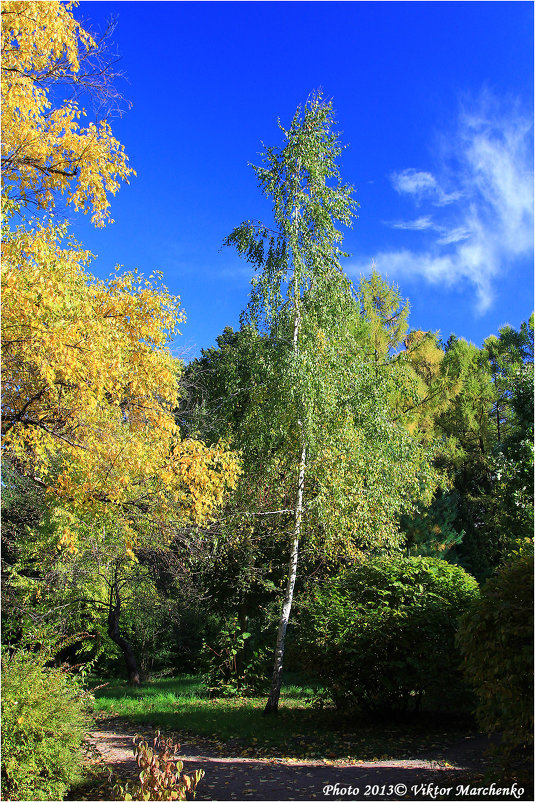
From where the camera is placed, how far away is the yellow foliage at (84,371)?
531 cm

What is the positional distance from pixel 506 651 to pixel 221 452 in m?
4.30

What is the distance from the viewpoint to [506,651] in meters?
4.39

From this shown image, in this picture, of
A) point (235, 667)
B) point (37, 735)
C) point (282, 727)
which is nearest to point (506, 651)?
point (37, 735)

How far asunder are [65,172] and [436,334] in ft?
62.7

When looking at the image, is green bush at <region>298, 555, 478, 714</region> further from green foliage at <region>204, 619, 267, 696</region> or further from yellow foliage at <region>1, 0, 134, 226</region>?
yellow foliage at <region>1, 0, 134, 226</region>

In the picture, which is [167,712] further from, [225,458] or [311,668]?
[225,458]

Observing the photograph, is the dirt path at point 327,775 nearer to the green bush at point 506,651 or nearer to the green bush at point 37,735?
the green bush at point 506,651

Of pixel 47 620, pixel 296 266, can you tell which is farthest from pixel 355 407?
pixel 47 620

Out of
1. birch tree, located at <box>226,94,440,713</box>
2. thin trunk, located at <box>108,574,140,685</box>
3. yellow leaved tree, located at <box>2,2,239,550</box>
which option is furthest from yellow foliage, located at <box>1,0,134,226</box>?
thin trunk, located at <box>108,574,140,685</box>

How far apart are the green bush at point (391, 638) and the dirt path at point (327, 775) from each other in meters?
0.90

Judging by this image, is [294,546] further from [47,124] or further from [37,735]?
[47,124]

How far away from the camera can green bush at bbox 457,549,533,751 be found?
13.9 feet

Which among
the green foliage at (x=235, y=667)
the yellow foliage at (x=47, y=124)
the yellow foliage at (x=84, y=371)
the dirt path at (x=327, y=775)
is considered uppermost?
the yellow foliage at (x=47, y=124)

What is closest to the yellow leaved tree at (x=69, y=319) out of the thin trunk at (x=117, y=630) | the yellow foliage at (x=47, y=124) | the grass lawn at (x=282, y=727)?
the yellow foliage at (x=47, y=124)
